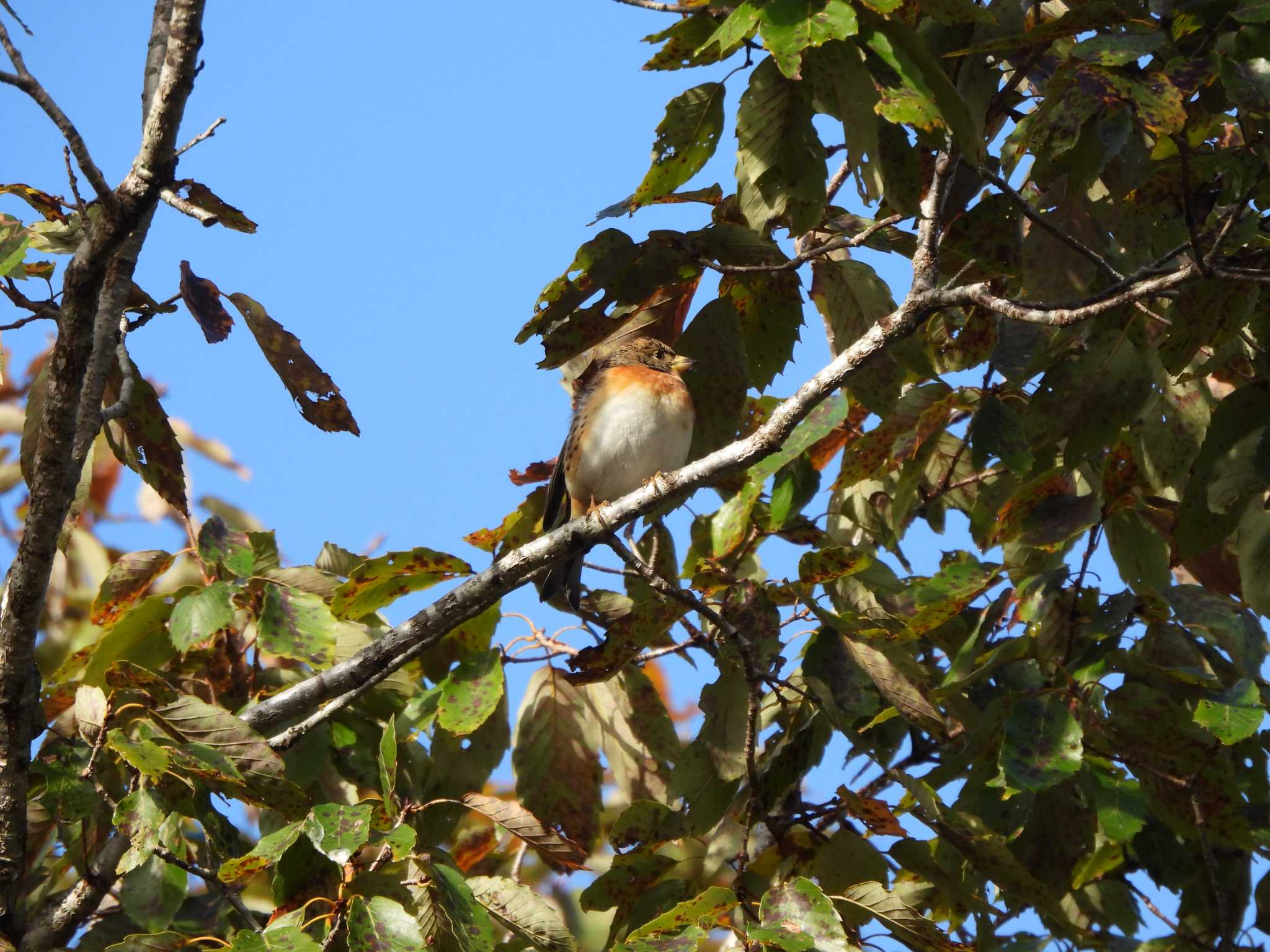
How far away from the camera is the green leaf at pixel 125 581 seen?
4395 millimetres

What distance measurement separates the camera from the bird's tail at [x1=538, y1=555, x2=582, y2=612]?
16.7ft

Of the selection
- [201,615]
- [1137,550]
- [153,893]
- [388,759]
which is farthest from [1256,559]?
[153,893]

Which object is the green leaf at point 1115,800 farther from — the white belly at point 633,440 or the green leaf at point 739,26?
the white belly at point 633,440

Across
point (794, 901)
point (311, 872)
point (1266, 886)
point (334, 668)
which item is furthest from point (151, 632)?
point (1266, 886)

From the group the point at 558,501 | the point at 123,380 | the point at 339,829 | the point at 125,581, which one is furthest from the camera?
the point at 558,501

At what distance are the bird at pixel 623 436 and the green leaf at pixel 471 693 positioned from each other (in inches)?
54.7

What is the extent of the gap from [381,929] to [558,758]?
1.54 meters

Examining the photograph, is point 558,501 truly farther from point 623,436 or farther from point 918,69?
point 918,69

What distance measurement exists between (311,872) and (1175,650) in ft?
8.94

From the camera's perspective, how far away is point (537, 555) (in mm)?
3691

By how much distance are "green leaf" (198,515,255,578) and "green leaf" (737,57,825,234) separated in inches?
77.1

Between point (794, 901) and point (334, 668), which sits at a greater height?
point (334, 668)

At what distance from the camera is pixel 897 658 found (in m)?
3.70

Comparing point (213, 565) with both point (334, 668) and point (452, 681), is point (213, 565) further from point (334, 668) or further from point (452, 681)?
point (452, 681)
